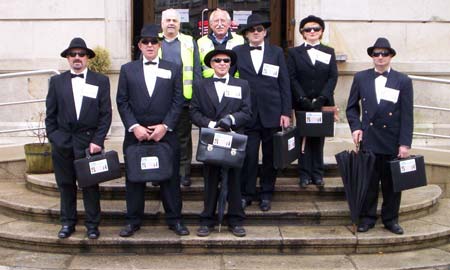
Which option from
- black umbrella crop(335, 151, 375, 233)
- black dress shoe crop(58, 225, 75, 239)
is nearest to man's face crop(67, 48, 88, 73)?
black dress shoe crop(58, 225, 75, 239)

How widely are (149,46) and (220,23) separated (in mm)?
916

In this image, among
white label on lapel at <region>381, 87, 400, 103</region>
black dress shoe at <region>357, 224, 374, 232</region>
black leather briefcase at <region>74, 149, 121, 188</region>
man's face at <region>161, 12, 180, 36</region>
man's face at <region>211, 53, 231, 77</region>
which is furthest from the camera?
man's face at <region>161, 12, 180, 36</region>

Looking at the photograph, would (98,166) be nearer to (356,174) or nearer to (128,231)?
(128,231)

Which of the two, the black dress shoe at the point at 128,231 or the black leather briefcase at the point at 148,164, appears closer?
the black leather briefcase at the point at 148,164

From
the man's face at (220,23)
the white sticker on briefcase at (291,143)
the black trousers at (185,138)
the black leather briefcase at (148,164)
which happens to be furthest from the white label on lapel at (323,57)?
the black leather briefcase at (148,164)

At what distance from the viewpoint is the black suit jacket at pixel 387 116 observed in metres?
6.22

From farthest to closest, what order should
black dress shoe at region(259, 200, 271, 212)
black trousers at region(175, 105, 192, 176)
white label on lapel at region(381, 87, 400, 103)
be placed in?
black trousers at region(175, 105, 192, 176)
black dress shoe at region(259, 200, 271, 212)
white label on lapel at region(381, 87, 400, 103)

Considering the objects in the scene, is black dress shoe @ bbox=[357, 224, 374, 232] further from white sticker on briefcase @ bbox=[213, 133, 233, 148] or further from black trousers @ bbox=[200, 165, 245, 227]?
white sticker on briefcase @ bbox=[213, 133, 233, 148]

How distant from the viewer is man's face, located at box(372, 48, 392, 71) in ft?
20.4

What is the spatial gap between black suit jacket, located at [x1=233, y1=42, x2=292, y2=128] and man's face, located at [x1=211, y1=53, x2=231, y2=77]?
46 cm

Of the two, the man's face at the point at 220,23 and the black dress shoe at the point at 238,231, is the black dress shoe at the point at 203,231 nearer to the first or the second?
the black dress shoe at the point at 238,231

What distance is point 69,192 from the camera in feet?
20.3

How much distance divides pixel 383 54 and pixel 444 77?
3.83 metres

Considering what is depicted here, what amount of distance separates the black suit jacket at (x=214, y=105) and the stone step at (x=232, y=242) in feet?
3.69
